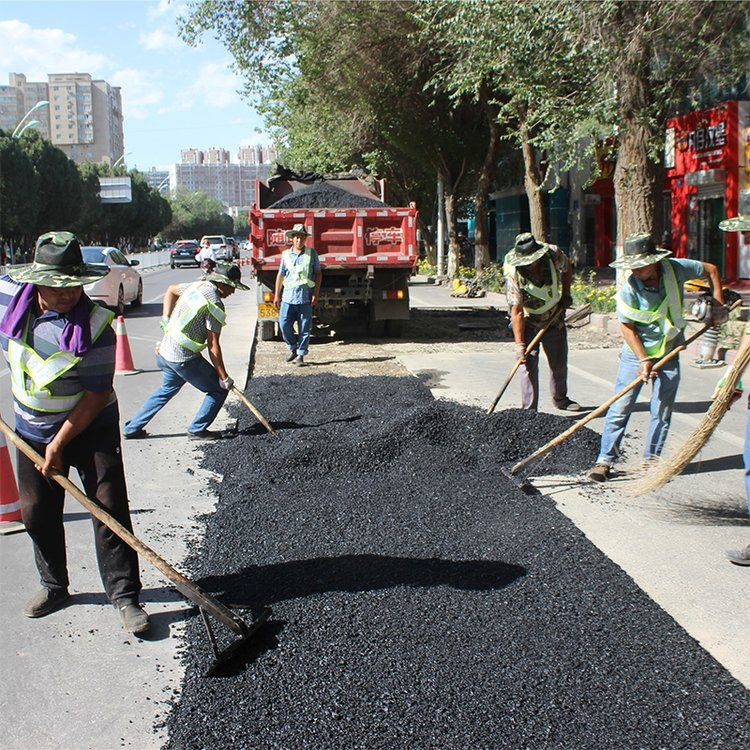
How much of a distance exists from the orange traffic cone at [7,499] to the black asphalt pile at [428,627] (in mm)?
1242

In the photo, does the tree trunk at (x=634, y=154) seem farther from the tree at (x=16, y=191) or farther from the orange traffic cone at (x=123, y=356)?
the tree at (x=16, y=191)

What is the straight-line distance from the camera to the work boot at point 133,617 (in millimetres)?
3954

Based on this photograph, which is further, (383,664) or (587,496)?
(587,496)

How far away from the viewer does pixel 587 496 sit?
5.88 metres

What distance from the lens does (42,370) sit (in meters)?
3.86

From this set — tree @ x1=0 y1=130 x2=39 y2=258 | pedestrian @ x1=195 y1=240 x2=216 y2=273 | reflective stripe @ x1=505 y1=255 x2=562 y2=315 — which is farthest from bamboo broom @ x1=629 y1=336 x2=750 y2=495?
tree @ x1=0 y1=130 x2=39 y2=258

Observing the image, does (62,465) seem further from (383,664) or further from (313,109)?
(313,109)

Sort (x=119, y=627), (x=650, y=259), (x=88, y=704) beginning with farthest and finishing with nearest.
→ 1. (x=650, y=259)
2. (x=119, y=627)
3. (x=88, y=704)

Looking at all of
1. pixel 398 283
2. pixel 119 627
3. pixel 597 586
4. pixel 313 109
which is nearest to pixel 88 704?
pixel 119 627

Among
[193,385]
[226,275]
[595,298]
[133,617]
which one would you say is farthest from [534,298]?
[595,298]

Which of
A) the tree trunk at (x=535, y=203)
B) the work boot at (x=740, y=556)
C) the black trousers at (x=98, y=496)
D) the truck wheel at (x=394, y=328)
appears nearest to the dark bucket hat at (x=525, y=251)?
the work boot at (x=740, y=556)

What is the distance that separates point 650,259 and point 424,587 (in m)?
2.82

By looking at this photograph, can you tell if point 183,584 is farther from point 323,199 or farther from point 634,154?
point 634,154

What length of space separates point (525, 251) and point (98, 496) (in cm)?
459
